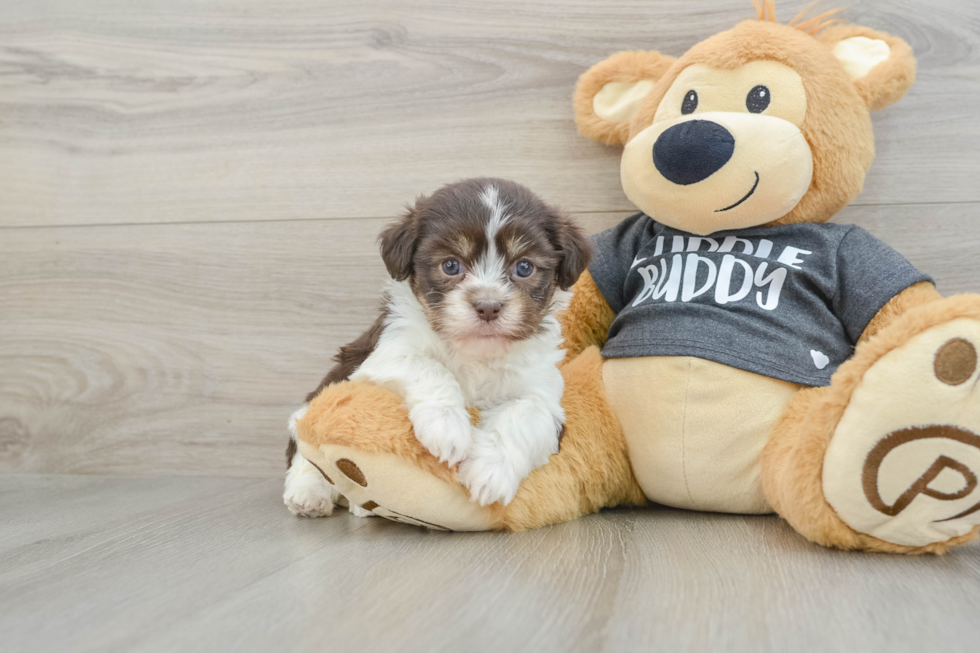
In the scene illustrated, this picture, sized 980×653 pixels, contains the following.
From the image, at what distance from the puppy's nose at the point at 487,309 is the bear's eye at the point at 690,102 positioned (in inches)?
27.1

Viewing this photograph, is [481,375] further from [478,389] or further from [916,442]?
[916,442]

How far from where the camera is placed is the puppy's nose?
1368 mm

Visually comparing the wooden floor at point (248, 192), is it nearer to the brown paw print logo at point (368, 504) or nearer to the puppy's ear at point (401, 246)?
the brown paw print logo at point (368, 504)

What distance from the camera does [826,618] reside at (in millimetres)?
968

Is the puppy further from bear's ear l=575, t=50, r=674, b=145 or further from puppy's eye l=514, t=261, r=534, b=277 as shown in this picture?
bear's ear l=575, t=50, r=674, b=145

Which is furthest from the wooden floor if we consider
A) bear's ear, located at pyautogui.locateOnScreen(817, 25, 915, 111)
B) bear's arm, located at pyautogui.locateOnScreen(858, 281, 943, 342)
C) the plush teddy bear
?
bear's arm, located at pyautogui.locateOnScreen(858, 281, 943, 342)

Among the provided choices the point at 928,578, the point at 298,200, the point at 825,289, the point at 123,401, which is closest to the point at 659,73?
the point at 825,289

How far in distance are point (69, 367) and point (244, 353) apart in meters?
0.60

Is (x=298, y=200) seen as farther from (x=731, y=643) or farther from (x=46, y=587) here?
(x=731, y=643)

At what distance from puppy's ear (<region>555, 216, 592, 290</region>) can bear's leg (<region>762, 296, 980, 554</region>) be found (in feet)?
1.80

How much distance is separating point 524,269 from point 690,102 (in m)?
0.58

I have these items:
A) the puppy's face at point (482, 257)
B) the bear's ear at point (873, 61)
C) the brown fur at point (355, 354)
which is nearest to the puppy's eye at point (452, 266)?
the puppy's face at point (482, 257)

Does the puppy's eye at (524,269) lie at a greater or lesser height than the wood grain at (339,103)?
lesser

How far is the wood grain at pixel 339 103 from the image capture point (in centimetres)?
193
